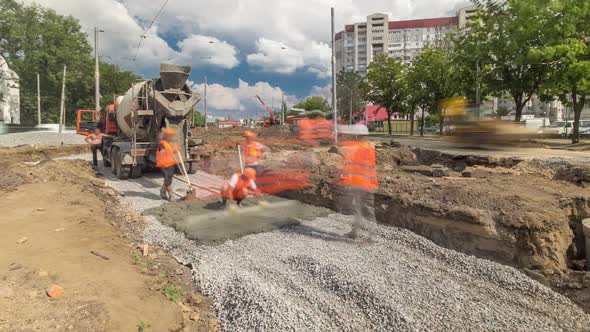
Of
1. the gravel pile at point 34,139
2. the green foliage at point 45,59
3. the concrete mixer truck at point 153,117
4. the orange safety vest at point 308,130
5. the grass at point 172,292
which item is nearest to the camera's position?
the grass at point 172,292

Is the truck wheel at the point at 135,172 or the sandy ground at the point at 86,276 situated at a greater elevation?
the truck wheel at the point at 135,172

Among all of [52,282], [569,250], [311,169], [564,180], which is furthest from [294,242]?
[564,180]

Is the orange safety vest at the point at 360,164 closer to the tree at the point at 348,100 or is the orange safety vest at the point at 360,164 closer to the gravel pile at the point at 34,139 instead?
the gravel pile at the point at 34,139

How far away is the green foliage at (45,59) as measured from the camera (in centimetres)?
4425

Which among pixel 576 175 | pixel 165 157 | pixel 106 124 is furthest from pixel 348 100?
pixel 165 157

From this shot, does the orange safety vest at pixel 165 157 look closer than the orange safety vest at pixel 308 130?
Yes

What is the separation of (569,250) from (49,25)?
57.8 metres

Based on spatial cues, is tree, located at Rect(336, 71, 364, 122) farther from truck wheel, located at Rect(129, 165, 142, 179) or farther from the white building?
the white building

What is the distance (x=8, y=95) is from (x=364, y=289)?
53.4 m

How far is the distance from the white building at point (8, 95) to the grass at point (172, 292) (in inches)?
1880

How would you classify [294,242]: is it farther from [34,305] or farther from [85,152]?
[85,152]

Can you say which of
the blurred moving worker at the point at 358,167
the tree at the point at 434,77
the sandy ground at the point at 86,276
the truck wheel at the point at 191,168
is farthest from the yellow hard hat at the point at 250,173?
the truck wheel at the point at 191,168

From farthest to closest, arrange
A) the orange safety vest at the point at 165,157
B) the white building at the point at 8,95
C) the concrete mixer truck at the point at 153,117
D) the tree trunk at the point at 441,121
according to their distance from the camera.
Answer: the white building at the point at 8,95
the concrete mixer truck at the point at 153,117
the orange safety vest at the point at 165,157
the tree trunk at the point at 441,121

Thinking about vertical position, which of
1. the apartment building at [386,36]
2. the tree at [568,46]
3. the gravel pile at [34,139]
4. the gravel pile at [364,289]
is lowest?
the gravel pile at [364,289]
